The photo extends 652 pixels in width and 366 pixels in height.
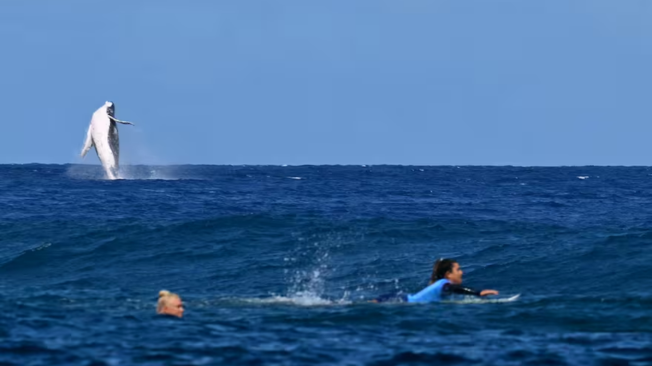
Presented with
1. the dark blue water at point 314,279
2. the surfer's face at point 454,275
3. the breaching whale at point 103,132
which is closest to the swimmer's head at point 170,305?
the dark blue water at point 314,279

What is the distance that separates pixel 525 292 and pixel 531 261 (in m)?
4.10

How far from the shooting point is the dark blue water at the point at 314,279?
42.6 feet

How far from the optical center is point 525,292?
66.3 ft

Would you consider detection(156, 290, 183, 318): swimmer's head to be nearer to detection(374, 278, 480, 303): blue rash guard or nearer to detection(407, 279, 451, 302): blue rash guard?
detection(374, 278, 480, 303): blue rash guard

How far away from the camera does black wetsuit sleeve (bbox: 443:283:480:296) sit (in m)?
16.0

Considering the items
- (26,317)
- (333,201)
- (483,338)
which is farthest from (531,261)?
(333,201)

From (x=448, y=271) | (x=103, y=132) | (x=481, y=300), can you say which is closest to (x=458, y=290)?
(x=448, y=271)

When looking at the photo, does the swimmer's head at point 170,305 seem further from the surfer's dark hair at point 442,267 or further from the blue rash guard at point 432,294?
the surfer's dark hair at point 442,267

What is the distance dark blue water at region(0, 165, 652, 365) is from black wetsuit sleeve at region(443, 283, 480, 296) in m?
0.27

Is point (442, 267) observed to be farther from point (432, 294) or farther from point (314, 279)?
point (314, 279)

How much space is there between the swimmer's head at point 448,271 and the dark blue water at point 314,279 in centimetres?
44

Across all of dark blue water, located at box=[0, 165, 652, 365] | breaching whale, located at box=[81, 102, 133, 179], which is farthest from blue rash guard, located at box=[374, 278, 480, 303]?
breaching whale, located at box=[81, 102, 133, 179]

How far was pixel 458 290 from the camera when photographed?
16219mm

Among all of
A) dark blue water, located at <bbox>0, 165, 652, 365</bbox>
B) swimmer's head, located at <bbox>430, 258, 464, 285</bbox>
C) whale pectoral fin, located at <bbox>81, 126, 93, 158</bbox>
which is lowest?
dark blue water, located at <bbox>0, 165, 652, 365</bbox>
